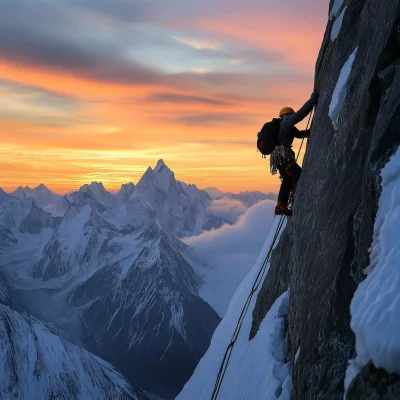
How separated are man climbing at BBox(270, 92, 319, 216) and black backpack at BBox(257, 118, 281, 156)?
0.11m

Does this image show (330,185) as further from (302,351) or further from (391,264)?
(391,264)

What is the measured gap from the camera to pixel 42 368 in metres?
134

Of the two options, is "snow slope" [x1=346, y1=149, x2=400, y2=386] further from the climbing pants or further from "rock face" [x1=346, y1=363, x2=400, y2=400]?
the climbing pants

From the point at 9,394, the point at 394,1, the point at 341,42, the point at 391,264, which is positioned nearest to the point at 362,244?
the point at 391,264

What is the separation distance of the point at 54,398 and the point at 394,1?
14529cm

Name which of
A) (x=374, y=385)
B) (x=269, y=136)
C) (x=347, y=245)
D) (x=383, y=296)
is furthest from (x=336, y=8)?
(x=374, y=385)

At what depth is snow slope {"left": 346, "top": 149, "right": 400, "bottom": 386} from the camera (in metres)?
3.62

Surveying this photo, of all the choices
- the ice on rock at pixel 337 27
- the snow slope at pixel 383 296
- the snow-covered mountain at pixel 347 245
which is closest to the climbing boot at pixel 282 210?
the snow-covered mountain at pixel 347 245

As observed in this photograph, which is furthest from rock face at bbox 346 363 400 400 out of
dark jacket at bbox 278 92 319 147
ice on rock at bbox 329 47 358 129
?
dark jacket at bbox 278 92 319 147

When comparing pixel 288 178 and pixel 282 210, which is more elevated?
pixel 288 178

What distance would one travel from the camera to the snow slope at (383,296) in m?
3.62

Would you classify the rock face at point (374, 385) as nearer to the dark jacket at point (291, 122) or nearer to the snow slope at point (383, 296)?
the snow slope at point (383, 296)

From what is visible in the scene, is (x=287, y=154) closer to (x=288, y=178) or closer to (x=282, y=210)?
(x=288, y=178)

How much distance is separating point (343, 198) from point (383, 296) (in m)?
3.09
